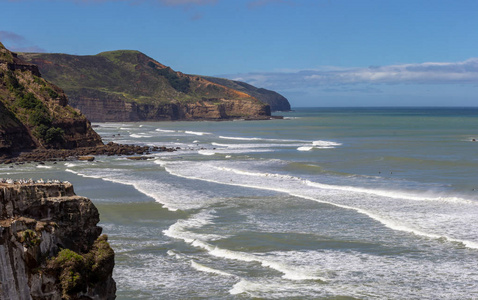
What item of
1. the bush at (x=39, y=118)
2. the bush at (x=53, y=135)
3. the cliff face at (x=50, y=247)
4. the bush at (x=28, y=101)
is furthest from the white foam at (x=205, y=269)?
the bush at (x=28, y=101)

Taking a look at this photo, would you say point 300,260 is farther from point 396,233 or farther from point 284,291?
point 396,233

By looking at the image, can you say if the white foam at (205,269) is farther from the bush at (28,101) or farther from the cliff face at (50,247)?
the bush at (28,101)

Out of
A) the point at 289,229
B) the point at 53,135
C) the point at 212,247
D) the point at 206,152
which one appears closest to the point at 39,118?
the point at 53,135

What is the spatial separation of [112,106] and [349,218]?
178 meters

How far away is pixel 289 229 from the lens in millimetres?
24328

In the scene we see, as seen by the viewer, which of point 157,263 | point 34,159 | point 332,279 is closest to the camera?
point 332,279

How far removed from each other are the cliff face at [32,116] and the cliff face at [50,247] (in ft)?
170

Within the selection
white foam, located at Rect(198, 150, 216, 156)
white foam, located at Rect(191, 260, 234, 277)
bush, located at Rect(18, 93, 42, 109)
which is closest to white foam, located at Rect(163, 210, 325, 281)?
white foam, located at Rect(191, 260, 234, 277)

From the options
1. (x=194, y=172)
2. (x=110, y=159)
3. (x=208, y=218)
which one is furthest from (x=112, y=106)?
(x=208, y=218)

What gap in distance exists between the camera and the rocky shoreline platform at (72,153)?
190 feet

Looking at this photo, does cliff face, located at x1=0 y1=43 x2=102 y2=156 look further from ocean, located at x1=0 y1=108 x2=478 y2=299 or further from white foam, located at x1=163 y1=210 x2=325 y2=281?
white foam, located at x1=163 y1=210 x2=325 y2=281

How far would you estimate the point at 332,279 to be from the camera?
685 inches

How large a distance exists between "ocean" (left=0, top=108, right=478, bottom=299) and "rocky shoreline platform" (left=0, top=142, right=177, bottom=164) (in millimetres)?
9472

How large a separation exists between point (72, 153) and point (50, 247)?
178 ft
